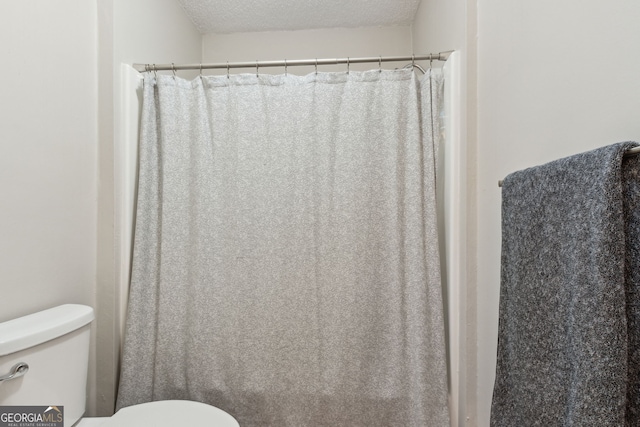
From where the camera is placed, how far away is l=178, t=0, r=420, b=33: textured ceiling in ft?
5.85

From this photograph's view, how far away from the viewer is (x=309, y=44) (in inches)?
82.0

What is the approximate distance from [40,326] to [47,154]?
0.56 m

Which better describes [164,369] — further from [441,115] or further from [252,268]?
[441,115]

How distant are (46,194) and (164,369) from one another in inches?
31.6

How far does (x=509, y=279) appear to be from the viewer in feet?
2.43

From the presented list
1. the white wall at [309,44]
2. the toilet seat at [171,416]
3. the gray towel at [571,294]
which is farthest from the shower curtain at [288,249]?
the white wall at [309,44]

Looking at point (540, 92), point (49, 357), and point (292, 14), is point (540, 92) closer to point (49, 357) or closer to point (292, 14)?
point (49, 357)

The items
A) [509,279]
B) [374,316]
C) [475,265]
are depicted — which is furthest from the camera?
[374,316]

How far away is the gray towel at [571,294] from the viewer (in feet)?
1.49

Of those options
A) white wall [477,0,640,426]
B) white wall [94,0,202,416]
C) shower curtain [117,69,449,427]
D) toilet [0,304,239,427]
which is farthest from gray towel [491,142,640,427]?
white wall [94,0,202,416]

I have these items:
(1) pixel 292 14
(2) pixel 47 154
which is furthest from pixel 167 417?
(1) pixel 292 14

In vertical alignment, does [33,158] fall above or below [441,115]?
below

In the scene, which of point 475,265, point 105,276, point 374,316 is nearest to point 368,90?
point 475,265

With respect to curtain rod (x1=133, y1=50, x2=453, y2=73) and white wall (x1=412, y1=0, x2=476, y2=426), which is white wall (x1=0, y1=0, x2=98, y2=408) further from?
white wall (x1=412, y1=0, x2=476, y2=426)
